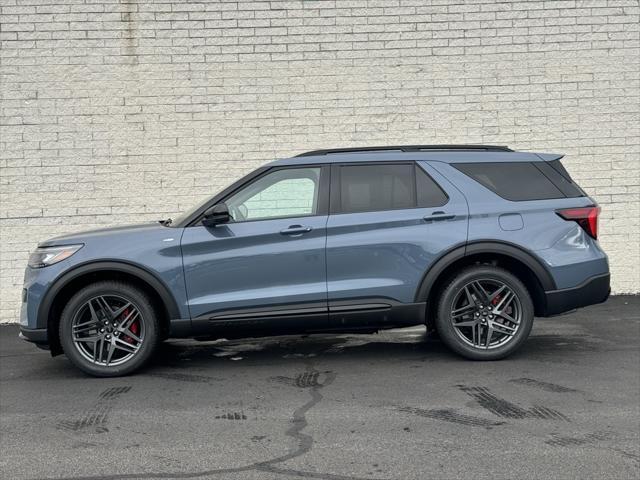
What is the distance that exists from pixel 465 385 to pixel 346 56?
17.9ft

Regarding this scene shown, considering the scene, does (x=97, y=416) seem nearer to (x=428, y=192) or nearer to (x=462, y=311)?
(x=462, y=311)

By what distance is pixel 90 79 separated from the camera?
32.8 feet

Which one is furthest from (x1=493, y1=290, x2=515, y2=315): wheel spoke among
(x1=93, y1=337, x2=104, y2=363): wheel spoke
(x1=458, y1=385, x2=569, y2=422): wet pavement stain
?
(x1=93, y1=337, x2=104, y2=363): wheel spoke

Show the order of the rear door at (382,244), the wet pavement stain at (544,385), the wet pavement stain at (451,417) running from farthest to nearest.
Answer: the rear door at (382,244) → the wet pavement stain at (544,385) → the wet pavement stain at (451,417)

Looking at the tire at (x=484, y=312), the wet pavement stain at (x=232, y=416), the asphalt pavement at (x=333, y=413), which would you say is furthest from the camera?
the tire at (x=484, y=312)

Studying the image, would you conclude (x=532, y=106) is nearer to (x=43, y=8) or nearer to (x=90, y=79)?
(x=90, y=79)

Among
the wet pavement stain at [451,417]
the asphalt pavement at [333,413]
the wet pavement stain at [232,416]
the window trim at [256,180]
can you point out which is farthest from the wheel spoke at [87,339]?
the wet pavement stain at [451,417]

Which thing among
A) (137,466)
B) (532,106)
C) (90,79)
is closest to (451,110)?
(532,106)

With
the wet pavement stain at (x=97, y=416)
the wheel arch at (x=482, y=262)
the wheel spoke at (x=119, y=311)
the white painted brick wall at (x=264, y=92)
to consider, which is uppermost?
the white painted brick wall at (x=264, y=92)

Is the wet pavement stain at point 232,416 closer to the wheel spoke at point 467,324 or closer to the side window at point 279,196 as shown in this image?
the side window at point 279,196

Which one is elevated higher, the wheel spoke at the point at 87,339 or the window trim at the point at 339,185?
the window trim at the point at 339,185

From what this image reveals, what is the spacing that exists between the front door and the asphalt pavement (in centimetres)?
50

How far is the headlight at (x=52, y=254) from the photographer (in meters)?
Result: 6.47

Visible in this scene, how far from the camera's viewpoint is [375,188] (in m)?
6.73
